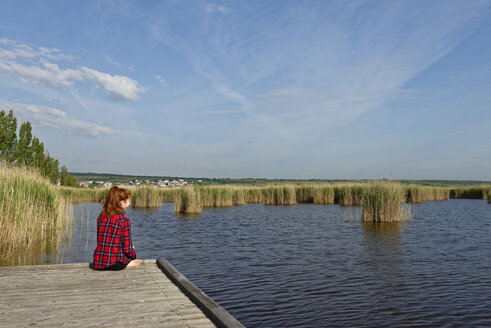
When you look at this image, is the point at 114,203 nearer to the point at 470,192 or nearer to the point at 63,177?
the point at 470,192

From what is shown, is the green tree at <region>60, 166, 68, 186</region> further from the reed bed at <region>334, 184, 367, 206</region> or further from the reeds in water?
the reed bed at <region>334, 184, 367, 206</region>

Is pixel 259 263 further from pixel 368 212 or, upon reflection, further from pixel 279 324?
pixel 368 212

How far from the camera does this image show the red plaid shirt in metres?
5.77

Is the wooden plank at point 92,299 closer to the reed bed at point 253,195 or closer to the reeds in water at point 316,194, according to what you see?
the reeds in water at point 316,194

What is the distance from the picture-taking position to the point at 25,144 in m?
30.4

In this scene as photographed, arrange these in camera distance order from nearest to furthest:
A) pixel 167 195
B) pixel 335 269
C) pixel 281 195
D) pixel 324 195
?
pixel 335 269 < pixel 324 195 < pixel 281 195 < pixel 167 195

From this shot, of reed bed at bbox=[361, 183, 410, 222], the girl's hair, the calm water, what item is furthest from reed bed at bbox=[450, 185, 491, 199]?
the girl's hair

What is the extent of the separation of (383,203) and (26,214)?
1295cm

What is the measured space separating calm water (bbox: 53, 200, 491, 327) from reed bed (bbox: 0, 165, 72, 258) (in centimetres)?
82

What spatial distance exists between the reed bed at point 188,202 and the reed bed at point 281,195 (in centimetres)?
876

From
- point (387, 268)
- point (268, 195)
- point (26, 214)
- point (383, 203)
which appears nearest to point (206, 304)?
point (387, 268)

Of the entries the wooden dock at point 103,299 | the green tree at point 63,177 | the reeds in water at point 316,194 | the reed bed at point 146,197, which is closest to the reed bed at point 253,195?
the reeds in water at point 316,194

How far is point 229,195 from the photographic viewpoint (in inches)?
1128

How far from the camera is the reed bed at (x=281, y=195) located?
3030cm
